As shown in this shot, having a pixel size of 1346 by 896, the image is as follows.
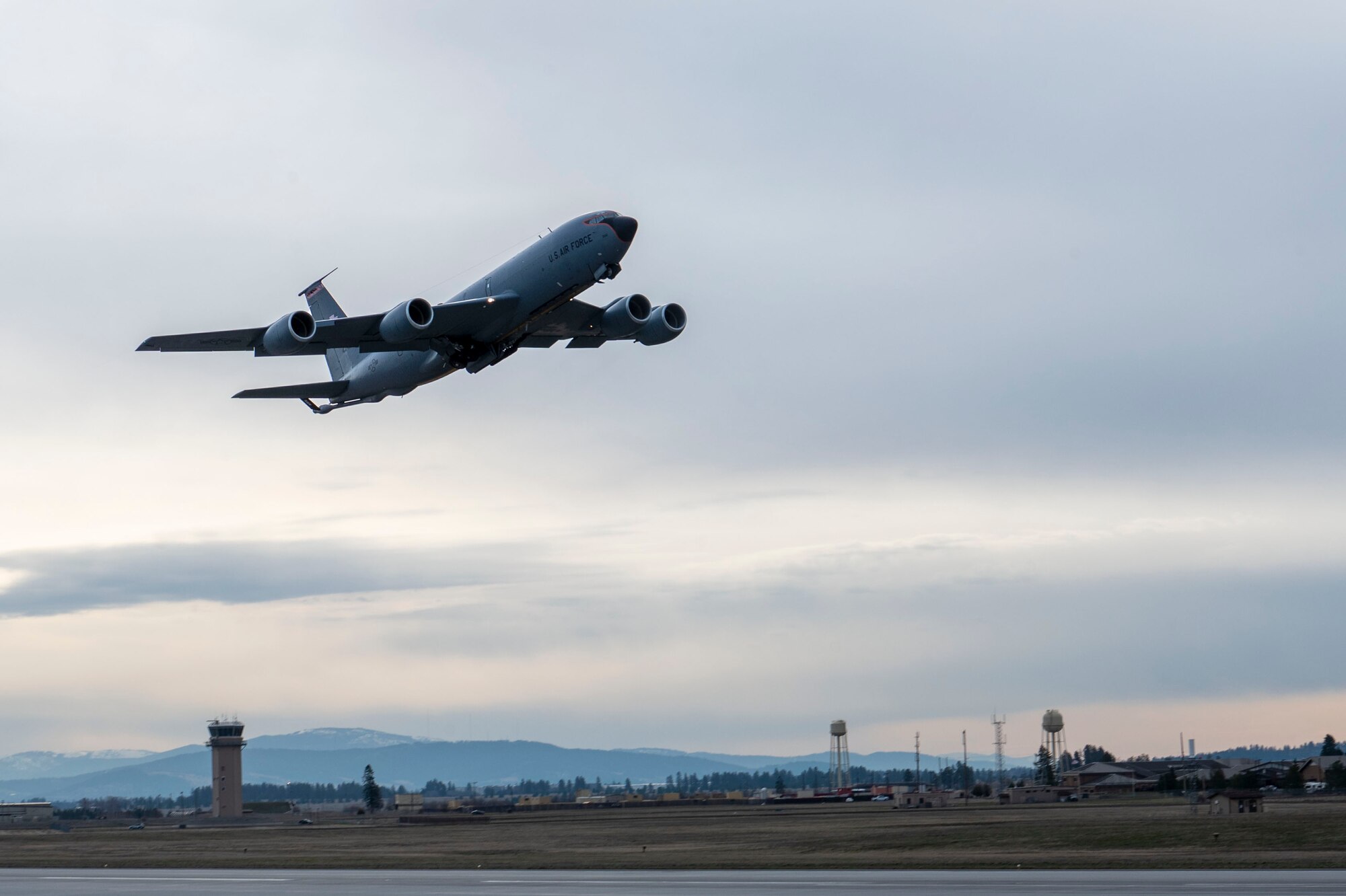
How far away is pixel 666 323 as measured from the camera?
56.6 metres

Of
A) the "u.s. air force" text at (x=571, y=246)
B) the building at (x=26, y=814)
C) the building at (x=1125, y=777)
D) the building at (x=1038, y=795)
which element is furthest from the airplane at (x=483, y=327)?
the building at (x=26, y=814)

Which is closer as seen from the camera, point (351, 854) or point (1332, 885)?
point (1332, 885)

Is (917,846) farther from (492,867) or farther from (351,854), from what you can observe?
(351,854)

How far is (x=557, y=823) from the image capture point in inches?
4313

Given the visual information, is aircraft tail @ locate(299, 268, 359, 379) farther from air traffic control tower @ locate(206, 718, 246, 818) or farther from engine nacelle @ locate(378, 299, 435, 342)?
air traffic control tower @ locate(206, 718, 246, 818)

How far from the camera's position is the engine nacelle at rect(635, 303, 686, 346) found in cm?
5666

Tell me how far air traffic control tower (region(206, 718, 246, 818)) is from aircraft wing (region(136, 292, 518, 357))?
5658 inches

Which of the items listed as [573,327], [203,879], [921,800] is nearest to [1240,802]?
[573,327]

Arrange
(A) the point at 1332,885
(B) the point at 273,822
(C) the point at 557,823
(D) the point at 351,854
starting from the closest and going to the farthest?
(A) the point at 1332,885
(D) the point at 351,854
(C) the point at 557,823
(B) the point at 273,822

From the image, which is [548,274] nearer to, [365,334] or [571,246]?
[571,246]

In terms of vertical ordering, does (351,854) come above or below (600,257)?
below

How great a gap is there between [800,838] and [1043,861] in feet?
76.7

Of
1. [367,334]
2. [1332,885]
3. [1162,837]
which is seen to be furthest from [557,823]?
[1332,885]

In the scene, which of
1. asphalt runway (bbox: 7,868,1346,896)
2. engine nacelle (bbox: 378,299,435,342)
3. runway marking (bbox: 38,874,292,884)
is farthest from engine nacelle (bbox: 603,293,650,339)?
runway marking (bbox: 38,874,292,884)
